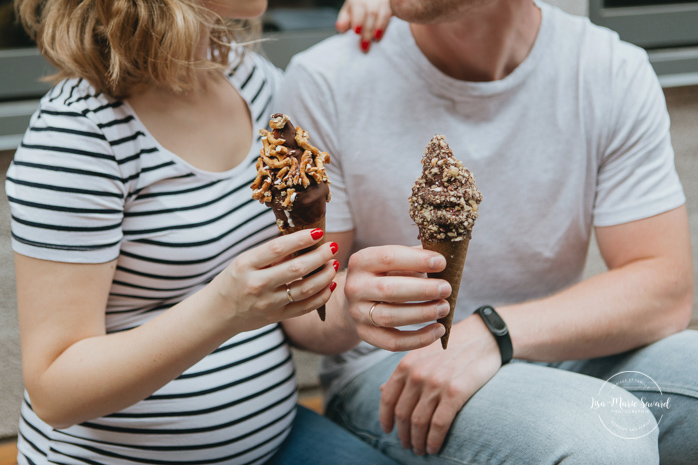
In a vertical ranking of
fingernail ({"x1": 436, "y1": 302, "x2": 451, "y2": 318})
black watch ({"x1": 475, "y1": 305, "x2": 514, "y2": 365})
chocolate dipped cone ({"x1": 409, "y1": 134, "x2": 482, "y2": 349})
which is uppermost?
chocolate dipped cone ({"x1": 409, "y1": 134, "x2": 482, "y2": 349})

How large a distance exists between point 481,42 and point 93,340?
1085mm

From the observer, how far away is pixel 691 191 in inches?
91.0

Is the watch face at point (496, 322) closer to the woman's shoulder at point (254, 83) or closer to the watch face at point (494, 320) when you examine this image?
the watch face at point (494, 320)

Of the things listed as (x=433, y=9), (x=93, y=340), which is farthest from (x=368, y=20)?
(x=93, y=340)

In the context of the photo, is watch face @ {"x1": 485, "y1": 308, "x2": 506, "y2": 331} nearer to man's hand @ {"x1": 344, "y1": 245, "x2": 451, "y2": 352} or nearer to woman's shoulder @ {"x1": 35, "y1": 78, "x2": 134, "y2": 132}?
man's hand @ {"x1": 344, "y1": 245, "x2": 451, "y2": 352}

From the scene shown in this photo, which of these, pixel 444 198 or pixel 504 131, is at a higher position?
pixel 444 198

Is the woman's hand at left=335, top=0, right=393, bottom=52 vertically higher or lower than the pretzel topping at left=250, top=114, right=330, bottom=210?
higher

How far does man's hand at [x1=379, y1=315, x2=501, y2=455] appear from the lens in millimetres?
1209

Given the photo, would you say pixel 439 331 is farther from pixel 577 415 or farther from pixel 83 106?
pixel 83 106

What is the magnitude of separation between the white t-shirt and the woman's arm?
20.5 inches

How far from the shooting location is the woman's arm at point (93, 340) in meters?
0.99

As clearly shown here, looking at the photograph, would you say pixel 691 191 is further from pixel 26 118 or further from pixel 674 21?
pixel 26 118

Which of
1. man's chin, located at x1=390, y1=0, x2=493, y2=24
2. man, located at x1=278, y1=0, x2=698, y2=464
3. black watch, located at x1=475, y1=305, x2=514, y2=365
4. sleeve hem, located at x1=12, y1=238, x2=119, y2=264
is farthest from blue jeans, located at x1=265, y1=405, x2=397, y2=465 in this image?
man's chin, located at x1=390, y1=0, x2=493, y2=24

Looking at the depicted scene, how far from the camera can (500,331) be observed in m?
1.27
